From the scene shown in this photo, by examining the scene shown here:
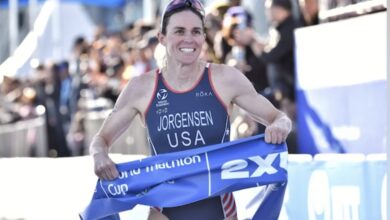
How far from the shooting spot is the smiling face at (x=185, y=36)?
5.00m

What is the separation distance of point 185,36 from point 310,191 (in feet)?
6.64

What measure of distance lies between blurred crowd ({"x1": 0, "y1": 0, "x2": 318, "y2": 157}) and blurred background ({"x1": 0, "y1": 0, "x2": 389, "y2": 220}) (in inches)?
0.5

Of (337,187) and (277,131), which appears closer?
(277,131)

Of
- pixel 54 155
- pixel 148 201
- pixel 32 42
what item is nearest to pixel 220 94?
pixel 148 201

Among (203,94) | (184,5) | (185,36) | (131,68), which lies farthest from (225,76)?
(131,68)

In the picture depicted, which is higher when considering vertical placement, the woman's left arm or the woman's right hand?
the woman's left arm

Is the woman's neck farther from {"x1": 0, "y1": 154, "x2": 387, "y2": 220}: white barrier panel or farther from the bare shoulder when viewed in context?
{"x1": 0, "y1": 154, "x2": 387, "y2": 220}: white barrier panel

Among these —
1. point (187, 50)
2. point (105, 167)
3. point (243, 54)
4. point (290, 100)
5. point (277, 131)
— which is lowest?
point (290, 100)

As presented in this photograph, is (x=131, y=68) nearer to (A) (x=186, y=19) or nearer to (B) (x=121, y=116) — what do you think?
(B) (x=121, y=116)

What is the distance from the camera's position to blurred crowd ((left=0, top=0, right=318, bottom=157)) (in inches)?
365

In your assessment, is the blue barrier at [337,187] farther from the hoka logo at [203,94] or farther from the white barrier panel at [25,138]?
the white barrier panel at [25,138]

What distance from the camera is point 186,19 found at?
16.5ft

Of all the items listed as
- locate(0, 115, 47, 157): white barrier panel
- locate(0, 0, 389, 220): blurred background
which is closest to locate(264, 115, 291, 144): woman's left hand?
locate(0, 0, 389, 220): blurred background

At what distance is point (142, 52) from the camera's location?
1179 centimetres
